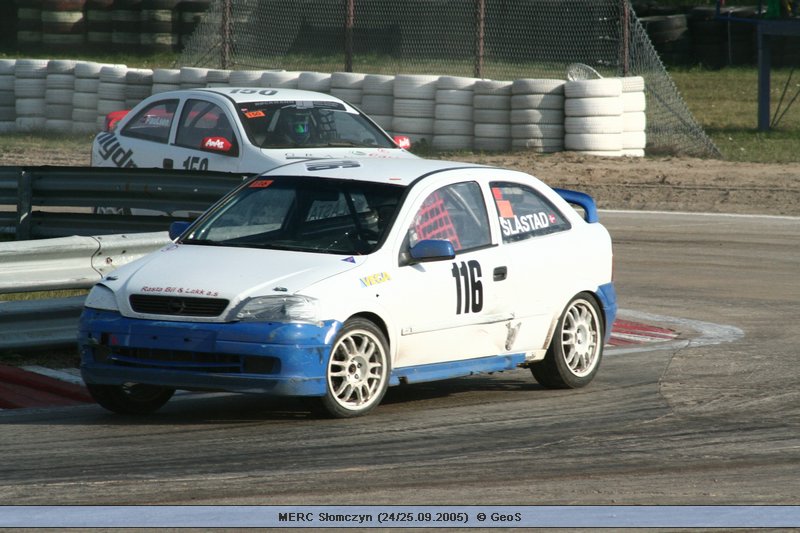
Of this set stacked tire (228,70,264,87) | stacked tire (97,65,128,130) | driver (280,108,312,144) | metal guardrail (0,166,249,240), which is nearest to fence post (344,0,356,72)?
stacked tire (228,70,264,87)

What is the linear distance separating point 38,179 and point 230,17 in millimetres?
13734

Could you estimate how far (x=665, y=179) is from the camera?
20953 mm

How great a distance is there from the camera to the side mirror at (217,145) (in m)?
13.8

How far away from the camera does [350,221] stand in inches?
325

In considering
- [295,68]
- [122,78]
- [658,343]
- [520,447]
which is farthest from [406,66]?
[520,447]

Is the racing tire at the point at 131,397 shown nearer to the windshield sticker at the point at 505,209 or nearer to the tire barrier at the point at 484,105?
the windshield sticker at the point at 505,209

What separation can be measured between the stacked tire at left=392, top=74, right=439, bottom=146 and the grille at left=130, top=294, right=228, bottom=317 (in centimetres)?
1571

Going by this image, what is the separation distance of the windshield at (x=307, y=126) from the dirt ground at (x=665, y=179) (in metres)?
5.77

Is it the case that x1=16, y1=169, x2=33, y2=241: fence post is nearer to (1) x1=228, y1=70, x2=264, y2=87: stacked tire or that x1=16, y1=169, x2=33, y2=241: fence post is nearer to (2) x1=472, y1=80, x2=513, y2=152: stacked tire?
(2) x1=472, y1=80, x2=513, y2=152: stacked tire

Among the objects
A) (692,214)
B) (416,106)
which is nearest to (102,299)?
(692,214)

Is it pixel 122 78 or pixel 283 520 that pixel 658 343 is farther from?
pixel 122 78

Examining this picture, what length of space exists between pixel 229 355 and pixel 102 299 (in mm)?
863

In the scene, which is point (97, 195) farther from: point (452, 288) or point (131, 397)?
point (452, 288)

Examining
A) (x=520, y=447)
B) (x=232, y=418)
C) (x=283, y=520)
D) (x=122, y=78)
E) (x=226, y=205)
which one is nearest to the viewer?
(x=283, y=520)
